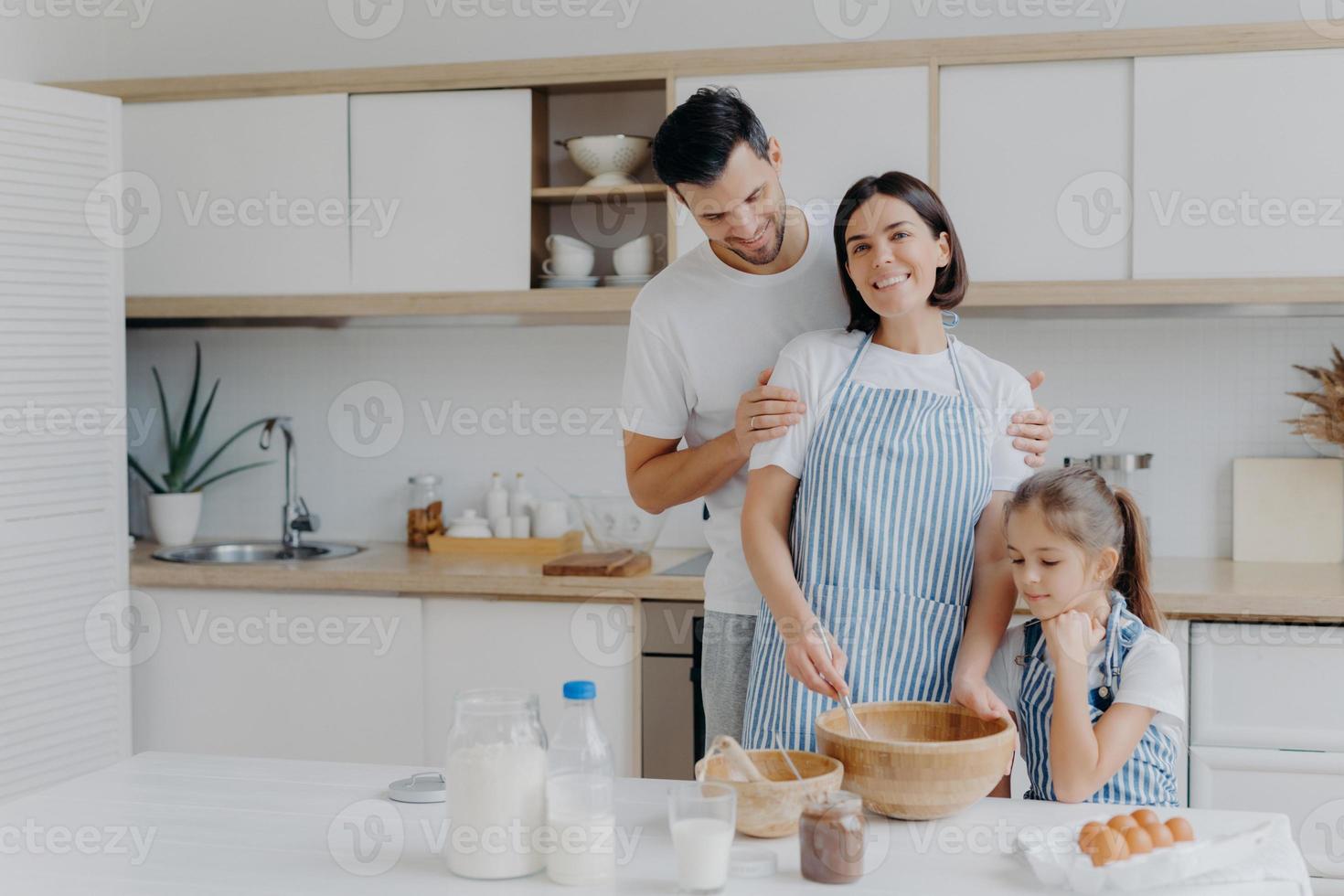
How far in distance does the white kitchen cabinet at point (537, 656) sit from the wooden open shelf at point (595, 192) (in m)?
1.00

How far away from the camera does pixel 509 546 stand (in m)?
3.30

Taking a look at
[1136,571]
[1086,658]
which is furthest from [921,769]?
[1136,571]

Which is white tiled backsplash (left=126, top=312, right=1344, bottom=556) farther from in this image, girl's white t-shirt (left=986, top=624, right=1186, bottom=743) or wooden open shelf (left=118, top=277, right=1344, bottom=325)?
girl's white t-shirt (left=986, top=624, right=1186, bottom=743)

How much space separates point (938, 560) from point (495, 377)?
2044mm

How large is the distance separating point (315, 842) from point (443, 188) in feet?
6.78

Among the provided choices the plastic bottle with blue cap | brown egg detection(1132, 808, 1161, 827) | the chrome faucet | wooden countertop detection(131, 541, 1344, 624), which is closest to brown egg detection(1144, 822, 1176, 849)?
brown egg detection(1132, 808, 1161, 827)

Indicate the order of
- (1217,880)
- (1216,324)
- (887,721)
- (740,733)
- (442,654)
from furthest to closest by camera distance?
(1216,324), (442,654), (740,733), (887,721), (1217,880)

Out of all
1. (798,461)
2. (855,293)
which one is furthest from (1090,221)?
(798,461)

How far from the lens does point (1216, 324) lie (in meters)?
3.13

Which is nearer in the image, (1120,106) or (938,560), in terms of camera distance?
(938,560)

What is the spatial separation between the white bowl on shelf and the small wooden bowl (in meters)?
2.04

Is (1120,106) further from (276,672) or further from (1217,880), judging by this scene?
(276,672)

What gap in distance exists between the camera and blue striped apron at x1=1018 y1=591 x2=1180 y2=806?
162 cm

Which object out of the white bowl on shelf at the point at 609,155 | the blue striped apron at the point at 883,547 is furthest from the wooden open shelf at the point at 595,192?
the blue striped apron at the point at 883,547
